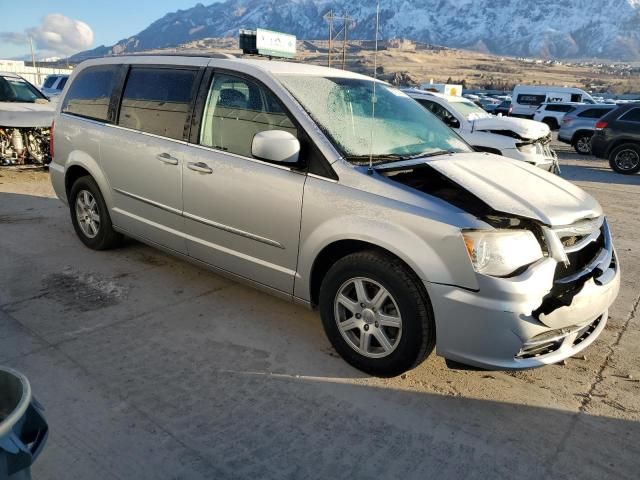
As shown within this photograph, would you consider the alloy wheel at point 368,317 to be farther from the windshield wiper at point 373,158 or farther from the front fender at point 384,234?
the windshield wiper at point 373,158

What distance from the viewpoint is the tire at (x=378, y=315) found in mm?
2885

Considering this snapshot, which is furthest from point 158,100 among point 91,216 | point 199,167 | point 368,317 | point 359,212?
point 368,317

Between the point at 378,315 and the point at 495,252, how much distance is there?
0.74 meters

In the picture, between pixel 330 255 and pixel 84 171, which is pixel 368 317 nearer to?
pixel 330 255

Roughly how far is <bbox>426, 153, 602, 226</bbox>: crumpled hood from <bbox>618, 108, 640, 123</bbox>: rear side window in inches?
421

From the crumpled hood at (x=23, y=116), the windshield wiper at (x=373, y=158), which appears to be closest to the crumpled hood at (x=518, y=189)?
the windshield wiper at (x=373, y=158)

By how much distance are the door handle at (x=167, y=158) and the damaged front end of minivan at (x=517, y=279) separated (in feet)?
5.50

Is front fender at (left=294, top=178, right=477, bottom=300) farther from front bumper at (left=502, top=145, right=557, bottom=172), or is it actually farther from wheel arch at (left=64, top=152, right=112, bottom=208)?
front bumper at (left=502, top=145, right=557, bottom=172)

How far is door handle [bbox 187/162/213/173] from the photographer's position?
12.4 feet

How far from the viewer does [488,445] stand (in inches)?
104

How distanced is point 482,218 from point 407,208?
0.39 metres

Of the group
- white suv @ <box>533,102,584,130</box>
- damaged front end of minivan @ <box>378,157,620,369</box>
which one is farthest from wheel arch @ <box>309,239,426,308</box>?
white suv @ <box>533,102,584,130</box>

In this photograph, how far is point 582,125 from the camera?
55.2 feet

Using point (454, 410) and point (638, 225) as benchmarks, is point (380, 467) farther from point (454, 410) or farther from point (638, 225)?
point (638, 225)
